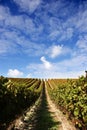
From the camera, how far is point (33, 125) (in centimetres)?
2064

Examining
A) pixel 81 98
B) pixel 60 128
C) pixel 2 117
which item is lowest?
pixel 60 128

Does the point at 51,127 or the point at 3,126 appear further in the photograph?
the point at 51,127

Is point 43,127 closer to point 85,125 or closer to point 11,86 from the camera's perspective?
point 11,86

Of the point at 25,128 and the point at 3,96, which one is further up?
the point at 3,96

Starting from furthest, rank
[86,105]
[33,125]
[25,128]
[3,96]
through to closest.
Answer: [33,125] → [25,128] → [3,96] → [86,105]

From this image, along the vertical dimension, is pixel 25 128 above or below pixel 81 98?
below

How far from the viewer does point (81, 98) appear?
49.3 ft

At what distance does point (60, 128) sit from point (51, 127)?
1.01 metres

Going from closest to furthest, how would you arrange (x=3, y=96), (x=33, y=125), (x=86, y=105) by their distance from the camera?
(x=86, y=105)
(x=3, y=96)
(x=33, y=125)

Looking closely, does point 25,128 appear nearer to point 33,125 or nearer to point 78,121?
point 33,125

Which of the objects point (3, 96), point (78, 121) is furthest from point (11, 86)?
point (78, 121)

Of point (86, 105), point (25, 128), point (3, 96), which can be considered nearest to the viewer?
point (86, 105)

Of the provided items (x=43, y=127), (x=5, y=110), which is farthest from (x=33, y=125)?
(x=5, y=110)

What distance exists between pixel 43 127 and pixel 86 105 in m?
6.72
